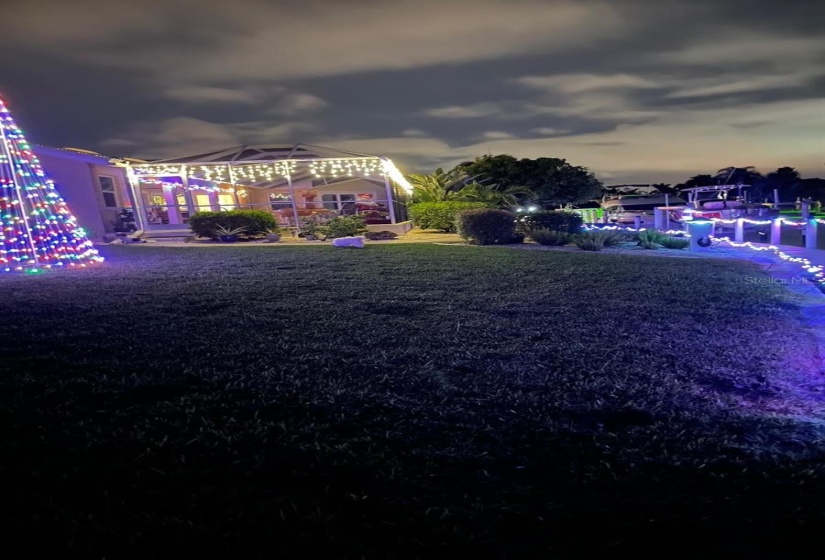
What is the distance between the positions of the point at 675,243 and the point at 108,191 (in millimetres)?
20536

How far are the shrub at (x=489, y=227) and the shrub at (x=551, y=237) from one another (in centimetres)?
75

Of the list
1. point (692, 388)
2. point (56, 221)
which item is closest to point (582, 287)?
point (692, 388)

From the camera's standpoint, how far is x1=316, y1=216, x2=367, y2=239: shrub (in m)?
14.3

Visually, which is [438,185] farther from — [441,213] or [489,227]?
[489,227]

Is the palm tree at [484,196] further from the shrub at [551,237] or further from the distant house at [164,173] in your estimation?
the shrub at [551,237]

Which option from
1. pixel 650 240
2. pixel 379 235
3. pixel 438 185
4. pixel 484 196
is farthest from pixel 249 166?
pixel 650 240

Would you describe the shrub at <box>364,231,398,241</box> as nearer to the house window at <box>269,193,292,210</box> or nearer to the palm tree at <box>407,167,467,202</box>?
the palm tree at <box>407,167,467,202</box>

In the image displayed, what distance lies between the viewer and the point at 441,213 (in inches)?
648

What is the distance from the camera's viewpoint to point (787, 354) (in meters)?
3.70

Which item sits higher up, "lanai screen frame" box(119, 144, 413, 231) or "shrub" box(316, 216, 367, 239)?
"lanai screen frame" box(119, 144, 413, 231)

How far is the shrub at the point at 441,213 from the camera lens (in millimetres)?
16391

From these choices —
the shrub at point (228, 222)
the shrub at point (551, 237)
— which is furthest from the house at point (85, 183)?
the shrub at point (551, 237)

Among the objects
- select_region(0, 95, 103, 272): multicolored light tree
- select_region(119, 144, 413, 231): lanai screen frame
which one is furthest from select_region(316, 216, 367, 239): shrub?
select_region(0, 95, 103, 272): multicolored light tree

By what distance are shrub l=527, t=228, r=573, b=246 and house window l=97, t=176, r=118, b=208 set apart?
55.1ft
